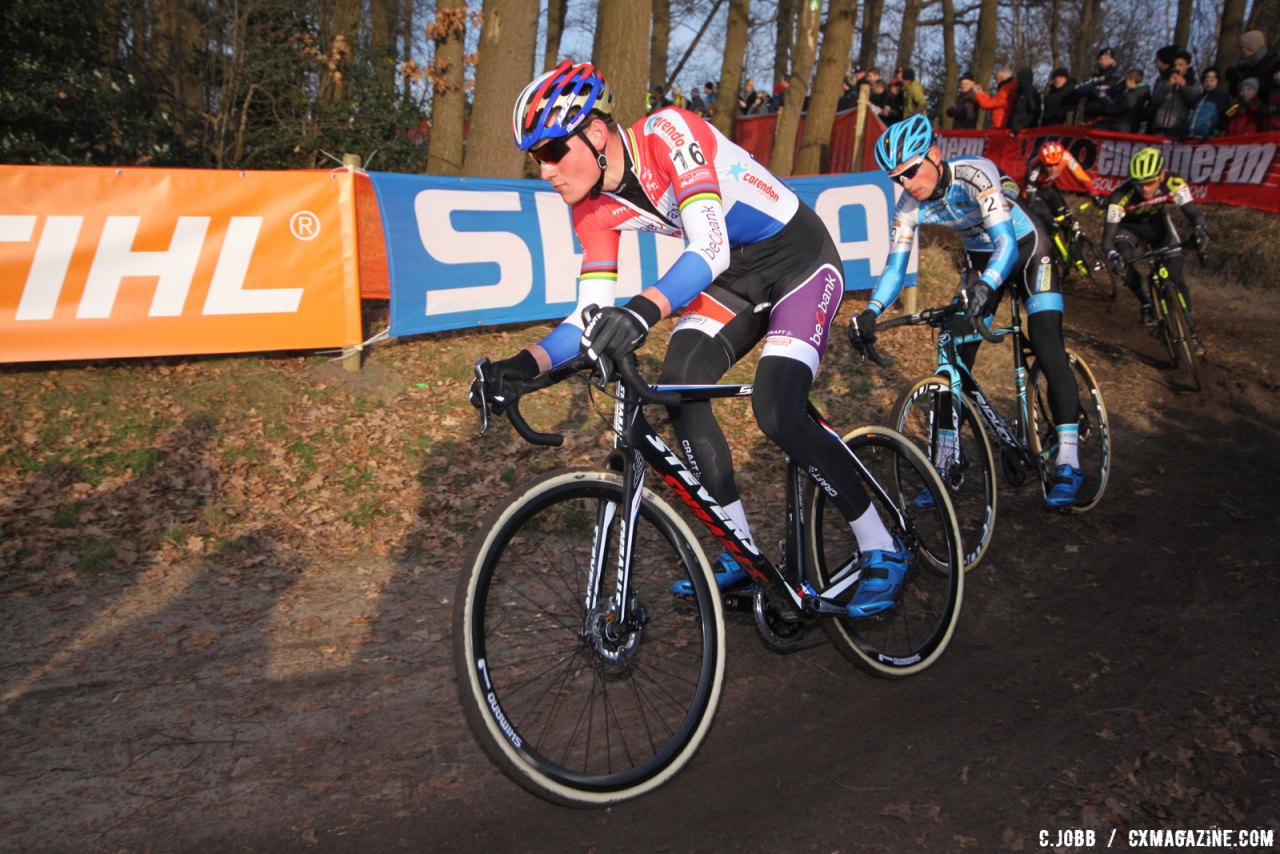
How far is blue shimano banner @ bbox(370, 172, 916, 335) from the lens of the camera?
7914 mm

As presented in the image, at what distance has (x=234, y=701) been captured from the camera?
4.09m

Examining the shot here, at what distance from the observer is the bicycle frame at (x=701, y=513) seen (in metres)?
3.28

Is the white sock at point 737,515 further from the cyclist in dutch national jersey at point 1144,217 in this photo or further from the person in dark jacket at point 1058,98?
the person in dark jacket at point 1058,98

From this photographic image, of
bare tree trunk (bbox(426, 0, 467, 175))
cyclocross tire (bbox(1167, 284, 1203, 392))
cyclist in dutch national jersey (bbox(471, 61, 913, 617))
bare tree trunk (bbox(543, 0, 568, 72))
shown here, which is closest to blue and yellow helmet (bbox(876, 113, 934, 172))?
cyclist in dutch national jersey (bbox(471, 61, 913, 617))

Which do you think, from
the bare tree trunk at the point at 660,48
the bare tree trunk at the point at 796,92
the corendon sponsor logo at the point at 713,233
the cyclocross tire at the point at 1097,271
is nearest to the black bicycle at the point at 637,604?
the corendon sponsor logo at the point at 713,233

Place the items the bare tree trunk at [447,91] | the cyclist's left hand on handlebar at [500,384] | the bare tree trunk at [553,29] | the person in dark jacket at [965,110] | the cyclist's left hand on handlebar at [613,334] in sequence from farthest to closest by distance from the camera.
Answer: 1. the bare tree trunk at [553,29]
2. the person in dark jacket at [965,110]
3. the bare tree trunk at [447,91]
4. the cyclist's left hand on handlebar at [500,384]
5. the cyclist's left hand on handlebar at [613,334]

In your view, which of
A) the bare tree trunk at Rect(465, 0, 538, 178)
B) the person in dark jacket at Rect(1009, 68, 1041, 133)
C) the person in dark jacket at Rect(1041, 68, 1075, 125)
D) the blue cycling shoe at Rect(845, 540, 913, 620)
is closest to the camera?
the blue cycling shoe at Rect(845, 540, 913, 620)

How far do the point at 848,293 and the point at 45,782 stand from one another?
9558mm

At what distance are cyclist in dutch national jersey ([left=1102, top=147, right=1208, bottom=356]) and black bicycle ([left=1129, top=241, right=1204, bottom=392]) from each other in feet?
0.69

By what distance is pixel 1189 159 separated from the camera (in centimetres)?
1512

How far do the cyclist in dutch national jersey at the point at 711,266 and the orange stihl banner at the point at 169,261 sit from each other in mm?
4420

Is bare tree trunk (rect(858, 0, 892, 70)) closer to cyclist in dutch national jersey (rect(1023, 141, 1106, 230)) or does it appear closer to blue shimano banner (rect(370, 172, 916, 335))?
cyclist in dutch national jersey (rect(1023, 141, 1106, 230))

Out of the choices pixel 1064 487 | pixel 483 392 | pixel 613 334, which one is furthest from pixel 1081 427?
pixel 483 392

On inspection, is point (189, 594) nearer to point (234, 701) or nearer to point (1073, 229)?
point (234, 701)
